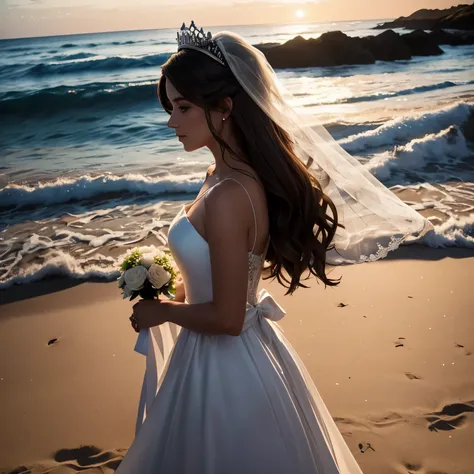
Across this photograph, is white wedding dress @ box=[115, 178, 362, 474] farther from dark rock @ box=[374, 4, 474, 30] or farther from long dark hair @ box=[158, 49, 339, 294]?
dark rock @ box=[374, 4, 474, 30]

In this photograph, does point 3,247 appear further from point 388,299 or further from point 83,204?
point 388,299

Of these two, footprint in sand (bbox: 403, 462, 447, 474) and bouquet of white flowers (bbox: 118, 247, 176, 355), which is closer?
bouquet of white flowers (bbox: 118, 247, 176, 355)

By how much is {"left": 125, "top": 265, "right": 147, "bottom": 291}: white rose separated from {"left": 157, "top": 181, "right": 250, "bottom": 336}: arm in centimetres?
31

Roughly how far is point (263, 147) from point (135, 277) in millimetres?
694

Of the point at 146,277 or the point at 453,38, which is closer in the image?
the point at 146,277

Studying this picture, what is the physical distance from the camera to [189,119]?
2.02 metres

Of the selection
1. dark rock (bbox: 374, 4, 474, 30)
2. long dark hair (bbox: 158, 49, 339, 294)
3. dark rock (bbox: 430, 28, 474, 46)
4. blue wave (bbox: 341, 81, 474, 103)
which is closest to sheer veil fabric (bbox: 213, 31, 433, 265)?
long dark hair (bbox: 158, 49, 339, 294)

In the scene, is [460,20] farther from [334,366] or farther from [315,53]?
[334,366]

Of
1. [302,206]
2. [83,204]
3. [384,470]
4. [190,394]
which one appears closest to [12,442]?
[190,394]

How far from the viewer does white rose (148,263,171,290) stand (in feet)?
6.93

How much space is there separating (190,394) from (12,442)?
2.08 metres

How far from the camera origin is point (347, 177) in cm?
255

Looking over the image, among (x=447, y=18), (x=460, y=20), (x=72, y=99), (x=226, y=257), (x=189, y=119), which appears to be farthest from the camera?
(x=447, y=18)

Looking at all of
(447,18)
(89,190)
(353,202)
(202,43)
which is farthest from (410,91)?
(202,43)
